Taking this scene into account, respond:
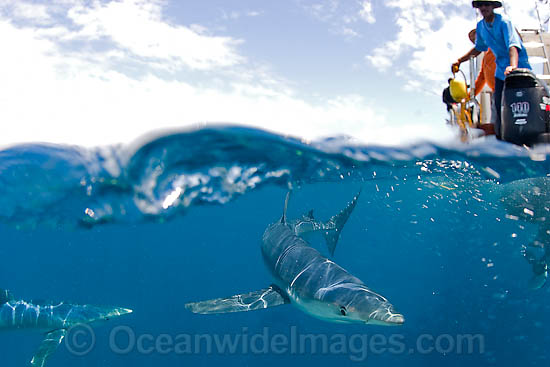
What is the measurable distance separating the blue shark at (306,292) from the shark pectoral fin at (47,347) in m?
4.30

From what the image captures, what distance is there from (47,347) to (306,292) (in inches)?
255

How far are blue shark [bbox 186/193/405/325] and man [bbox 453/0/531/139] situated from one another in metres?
4.34

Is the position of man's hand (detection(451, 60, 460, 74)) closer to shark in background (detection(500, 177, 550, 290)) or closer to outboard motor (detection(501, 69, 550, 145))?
outboard motor (detection(501, 69, 550, 145))

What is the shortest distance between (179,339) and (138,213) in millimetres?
15078

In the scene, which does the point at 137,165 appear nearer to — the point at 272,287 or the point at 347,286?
the point at 272,287

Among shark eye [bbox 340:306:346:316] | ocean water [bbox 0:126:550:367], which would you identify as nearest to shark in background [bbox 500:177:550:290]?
ocean water [bbox 0:126:550:367]

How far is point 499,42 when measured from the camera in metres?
6.82

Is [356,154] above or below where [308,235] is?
above

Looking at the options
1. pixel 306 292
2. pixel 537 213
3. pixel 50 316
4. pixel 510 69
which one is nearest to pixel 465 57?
pixel 510 69

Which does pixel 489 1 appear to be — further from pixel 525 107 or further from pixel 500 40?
pixel 525 107

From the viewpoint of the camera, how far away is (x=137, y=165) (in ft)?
28.1

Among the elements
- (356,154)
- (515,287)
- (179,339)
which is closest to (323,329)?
(179,339)

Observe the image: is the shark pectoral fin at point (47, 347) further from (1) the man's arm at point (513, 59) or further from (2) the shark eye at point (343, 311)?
(1) the man's arm at point (513, 59)

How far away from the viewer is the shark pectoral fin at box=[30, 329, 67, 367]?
8.47 m
